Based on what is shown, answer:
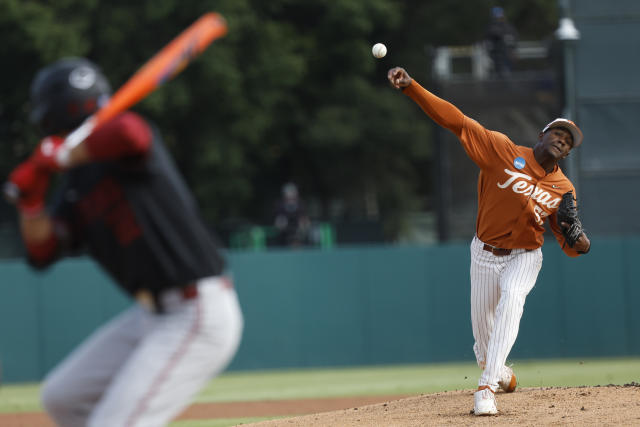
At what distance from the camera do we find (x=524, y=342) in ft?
46.3

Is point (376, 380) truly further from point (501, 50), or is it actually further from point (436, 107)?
point (501, 50)

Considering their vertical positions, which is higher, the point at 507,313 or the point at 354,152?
the point at 354,152

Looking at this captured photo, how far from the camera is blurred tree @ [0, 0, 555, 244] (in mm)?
24758

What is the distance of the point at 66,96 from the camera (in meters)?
3.81

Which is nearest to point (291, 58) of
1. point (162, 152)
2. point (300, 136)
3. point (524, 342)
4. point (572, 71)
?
point (300, 136)

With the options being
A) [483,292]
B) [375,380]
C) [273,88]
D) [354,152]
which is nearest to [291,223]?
[375,380]

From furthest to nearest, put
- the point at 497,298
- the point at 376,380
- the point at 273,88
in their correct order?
the point at 273,88
the point at 376,380
the point at 497,298

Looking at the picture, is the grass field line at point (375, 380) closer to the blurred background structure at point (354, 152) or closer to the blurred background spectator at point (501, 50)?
the blurred background structure at point (354, 152)

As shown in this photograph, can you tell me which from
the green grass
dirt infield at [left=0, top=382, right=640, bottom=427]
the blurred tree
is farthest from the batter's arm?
the blurred tree

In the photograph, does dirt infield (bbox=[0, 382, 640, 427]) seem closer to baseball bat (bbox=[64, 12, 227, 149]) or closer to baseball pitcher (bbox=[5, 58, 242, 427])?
baseball pitcher (bbox=[5, 58, 242, 427])

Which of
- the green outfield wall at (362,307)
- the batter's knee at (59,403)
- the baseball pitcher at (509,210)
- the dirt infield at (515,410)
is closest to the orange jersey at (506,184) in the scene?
the baseball pitcher at (509,210)

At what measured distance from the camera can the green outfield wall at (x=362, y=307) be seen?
1399 centimetres

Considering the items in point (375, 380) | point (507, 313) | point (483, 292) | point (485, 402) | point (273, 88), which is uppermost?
point (273, 88)

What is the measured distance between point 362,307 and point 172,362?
10668mm
